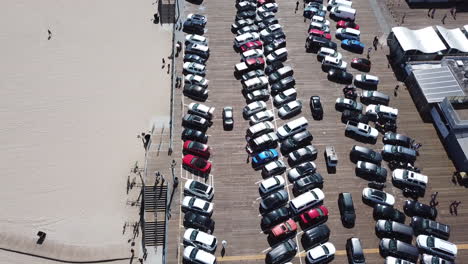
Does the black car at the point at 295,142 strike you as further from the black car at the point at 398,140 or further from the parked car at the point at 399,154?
the black car at the point at 398,140

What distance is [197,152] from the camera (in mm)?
53000

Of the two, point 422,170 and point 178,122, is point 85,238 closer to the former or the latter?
point 178,122

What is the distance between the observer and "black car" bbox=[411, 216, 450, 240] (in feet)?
156

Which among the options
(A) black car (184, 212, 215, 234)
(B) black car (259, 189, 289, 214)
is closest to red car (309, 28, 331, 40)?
(B) black car (259, 189, 289, 214)

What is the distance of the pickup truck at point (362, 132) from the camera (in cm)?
5594

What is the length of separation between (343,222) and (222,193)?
15.3 meters

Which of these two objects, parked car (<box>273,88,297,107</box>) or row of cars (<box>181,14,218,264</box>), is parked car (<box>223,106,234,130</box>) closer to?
row of cars (<box>181,14,218,264</box>)

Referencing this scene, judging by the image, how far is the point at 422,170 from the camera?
177 feet

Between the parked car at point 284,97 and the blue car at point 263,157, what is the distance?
964cm

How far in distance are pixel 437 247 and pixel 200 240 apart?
27276 millimetres

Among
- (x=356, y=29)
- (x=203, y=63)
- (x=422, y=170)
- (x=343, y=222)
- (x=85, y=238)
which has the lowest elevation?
(x=85, y=238)

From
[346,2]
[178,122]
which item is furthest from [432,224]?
[346,2]

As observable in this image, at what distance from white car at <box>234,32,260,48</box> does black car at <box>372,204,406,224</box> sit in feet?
113

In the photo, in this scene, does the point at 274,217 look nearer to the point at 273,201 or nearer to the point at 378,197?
the point at 273,201
